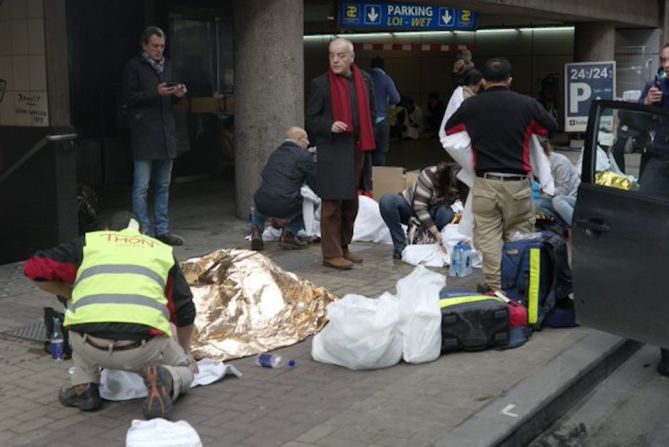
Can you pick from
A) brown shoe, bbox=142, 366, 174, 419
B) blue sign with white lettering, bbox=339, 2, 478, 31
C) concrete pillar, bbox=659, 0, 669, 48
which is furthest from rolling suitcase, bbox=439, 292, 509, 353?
concrete pillar, bbox=659, 0, 669, 48

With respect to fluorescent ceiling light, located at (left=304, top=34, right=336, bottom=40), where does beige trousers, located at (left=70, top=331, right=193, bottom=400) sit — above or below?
below

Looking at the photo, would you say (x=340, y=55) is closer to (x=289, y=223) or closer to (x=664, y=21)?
(x=289, y=223)

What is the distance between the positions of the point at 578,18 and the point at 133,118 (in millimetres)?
12407

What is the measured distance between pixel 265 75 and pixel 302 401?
571 centimetres

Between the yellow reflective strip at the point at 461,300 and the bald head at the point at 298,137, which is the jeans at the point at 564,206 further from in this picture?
the yellow reflective strip at the point at 461,300

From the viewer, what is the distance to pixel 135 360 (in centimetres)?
455

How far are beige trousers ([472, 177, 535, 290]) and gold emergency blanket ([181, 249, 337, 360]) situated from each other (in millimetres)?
1162

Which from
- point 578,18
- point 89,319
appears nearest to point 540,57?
point 578,18

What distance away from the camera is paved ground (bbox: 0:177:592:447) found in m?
4.48

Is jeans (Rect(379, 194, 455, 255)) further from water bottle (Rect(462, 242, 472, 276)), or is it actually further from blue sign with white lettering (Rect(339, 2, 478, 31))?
blue sign with white lettering (Rect(339, 2, 478, 31))

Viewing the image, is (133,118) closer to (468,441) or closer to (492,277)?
(492,277)

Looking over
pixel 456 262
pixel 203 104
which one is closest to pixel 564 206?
pixel 456 262

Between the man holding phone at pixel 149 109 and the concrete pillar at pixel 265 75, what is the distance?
1.34 metres

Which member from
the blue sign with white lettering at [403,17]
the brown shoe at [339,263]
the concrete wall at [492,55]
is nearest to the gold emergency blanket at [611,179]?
the brown shoe at [339,263]
